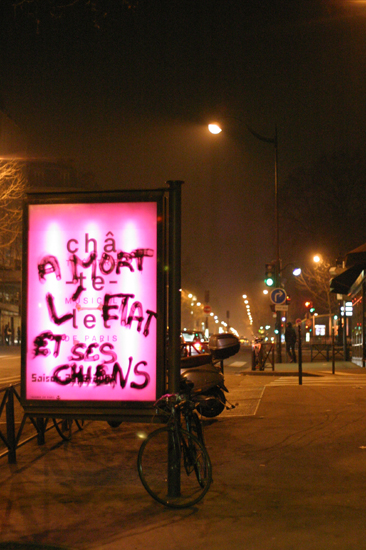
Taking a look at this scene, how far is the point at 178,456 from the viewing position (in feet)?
19.3

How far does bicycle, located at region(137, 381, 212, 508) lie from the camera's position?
5.81 meters

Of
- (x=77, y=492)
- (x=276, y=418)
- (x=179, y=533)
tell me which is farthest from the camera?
(x=276, y=418)

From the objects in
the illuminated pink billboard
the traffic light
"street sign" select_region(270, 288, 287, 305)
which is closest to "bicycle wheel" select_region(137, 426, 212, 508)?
the illuminated pink billboard

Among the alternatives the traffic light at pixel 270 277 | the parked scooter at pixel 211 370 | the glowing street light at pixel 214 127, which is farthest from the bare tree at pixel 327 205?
the parked scooter at pixel 211 370

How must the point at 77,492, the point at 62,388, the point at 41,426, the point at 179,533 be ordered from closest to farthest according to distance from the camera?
the point at 179,533, the point at 77,492, the point at 62,388, the point at 41,426

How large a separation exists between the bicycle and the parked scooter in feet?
12.1

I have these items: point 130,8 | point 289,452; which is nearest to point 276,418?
point 289,452

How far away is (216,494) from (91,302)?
2.42 metres

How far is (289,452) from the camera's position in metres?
7.94

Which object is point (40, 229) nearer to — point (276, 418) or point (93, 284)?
point (93, 284)

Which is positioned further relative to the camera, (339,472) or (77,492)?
(339,472)

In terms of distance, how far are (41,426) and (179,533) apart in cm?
405

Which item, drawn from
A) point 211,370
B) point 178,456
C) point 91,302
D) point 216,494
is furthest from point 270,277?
point 178,456

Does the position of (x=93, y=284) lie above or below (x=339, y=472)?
above
